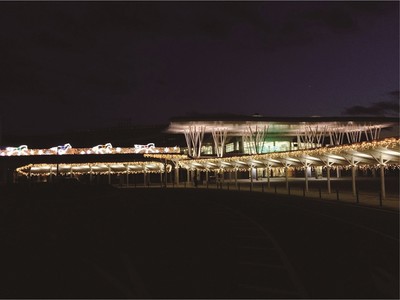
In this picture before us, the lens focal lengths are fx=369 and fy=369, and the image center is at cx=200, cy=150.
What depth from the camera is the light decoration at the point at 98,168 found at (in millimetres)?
64250

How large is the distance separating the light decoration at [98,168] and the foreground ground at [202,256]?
4704 cm

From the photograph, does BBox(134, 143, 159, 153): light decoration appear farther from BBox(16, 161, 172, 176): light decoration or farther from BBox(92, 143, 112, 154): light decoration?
BBox(16, 161, 172, 176): light decoration

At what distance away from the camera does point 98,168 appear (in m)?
68.2

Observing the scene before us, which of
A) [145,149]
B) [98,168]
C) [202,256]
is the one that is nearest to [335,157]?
[202,256]

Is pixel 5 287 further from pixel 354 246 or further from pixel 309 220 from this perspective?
pixel 309 220

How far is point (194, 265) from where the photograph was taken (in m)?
8.98

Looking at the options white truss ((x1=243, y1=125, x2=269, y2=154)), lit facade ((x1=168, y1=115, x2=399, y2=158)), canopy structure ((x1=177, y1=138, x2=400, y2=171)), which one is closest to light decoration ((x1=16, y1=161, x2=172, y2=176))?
lit facade ((x1=168, y1=115, x2=399, y2=158))

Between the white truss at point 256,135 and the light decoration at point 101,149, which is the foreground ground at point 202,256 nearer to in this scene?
the white truss at point 256,135

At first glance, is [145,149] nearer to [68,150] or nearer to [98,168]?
[98,168]

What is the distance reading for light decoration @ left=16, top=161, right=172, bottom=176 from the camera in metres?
64.2

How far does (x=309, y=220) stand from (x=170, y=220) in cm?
618

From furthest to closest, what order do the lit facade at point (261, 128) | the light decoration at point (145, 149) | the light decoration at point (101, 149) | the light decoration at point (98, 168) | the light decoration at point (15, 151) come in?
1. the light decoration at point (145, 149)
2. the light decoration at point (101, 149)
3. the light decoration at point (15, 151)
4. the light decoration at point (98, 168)
5. the lit facade at point (261, 128)

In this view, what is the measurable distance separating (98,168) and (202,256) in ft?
201

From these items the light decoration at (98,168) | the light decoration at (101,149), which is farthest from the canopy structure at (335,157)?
the light decoration at (101,149)
